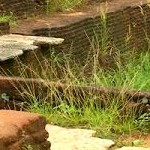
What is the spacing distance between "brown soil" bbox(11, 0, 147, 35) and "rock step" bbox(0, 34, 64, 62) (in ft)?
1.01

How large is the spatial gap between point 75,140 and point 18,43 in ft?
7.25

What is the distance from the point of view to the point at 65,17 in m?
7.92

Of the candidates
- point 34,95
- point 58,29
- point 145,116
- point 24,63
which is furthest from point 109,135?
point 58,29

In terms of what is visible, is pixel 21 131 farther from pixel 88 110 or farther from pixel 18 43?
pixel 18 43

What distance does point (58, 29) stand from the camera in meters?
7.18

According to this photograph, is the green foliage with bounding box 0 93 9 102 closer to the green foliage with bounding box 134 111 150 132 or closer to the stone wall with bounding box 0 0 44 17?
the green foliage with bounding box 134 111 150 132

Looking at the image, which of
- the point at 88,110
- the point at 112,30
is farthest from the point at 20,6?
the point at 88,110

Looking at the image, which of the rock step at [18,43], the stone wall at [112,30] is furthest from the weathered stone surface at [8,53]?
the stone wall at [112,30]

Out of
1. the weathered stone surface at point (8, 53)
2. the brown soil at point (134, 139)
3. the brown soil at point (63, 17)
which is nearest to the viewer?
the brown soil at point (134, 139)

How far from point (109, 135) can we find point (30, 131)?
1.08 m

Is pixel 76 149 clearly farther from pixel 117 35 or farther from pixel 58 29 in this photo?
pixel 117 35

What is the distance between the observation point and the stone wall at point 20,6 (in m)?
7.55

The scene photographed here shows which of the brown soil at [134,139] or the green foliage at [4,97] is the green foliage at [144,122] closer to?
the brown soil at [134,139]

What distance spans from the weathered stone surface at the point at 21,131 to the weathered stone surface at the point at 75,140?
1.58ft
